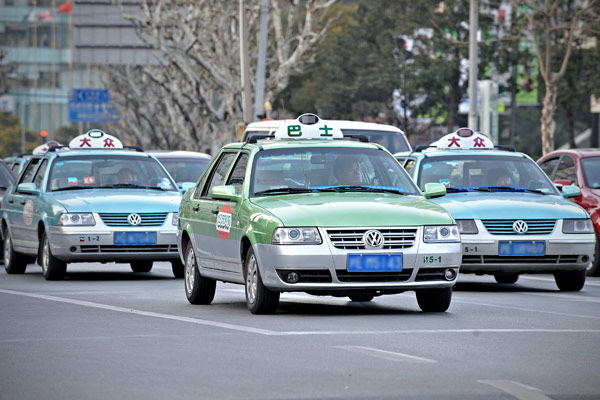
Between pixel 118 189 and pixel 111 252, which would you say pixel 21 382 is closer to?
pixel 111 252

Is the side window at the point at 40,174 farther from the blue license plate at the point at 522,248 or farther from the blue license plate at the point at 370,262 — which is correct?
the blue license plate at the point at 370,262

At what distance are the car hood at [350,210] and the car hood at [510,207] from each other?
286 cm

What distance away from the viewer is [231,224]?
530 inches

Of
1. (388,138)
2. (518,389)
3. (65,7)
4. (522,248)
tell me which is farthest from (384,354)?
(65,7)

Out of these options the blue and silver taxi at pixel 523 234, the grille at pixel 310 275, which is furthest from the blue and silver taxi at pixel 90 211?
the grille at pixel 310 275

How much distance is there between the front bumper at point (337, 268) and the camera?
40.4 feet

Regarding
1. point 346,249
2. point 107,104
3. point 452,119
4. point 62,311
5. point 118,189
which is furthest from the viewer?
point 107,104

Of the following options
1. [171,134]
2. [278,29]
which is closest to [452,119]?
[278,29]

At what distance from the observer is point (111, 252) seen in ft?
59.1

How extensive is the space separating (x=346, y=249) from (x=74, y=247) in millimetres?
6381

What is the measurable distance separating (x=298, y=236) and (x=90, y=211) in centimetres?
622

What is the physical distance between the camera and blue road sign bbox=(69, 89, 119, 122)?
320 feet

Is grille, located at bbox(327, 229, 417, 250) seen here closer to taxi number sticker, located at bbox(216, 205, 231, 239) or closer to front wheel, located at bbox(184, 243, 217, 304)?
taxi number sticker, located at bbox(216, 205, 231, 239)

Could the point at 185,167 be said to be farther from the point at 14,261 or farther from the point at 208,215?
the point at 208,215
